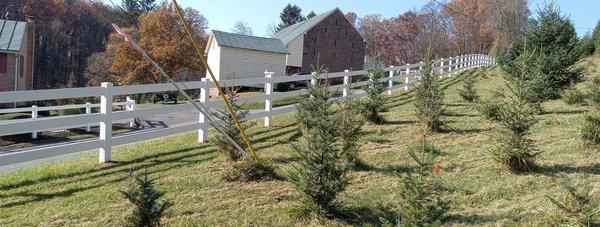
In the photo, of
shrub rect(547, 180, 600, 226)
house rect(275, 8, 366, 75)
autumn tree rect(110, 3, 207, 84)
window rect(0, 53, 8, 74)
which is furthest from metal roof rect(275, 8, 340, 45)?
shrub rect(547, 180, 600, 226)

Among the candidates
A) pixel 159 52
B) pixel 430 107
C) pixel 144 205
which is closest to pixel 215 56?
pixel 159 52

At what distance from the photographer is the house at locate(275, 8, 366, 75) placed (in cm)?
4297

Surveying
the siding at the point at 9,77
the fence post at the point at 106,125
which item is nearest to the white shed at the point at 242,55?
the siding at the point at 9,77

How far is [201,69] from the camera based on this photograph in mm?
46094

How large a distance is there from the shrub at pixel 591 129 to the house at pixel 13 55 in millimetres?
28356

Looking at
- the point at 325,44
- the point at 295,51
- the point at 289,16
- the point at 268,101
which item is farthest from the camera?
the point at 289,16

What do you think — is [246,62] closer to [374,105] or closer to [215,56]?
[215,56]

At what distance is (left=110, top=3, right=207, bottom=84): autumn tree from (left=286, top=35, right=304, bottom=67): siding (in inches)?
304

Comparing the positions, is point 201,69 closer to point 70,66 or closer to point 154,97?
point 154,97

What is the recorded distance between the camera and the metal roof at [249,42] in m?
36.8

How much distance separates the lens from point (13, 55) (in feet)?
92.6

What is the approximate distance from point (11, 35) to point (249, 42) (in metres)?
15.5

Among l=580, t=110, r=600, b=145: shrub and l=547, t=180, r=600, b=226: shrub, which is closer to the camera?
l=547, t=180, r=600, b=226: shrub

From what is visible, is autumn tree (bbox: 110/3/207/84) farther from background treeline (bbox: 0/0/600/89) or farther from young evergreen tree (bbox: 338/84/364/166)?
young evergreen tree (bbox: 338/84/364/166)
